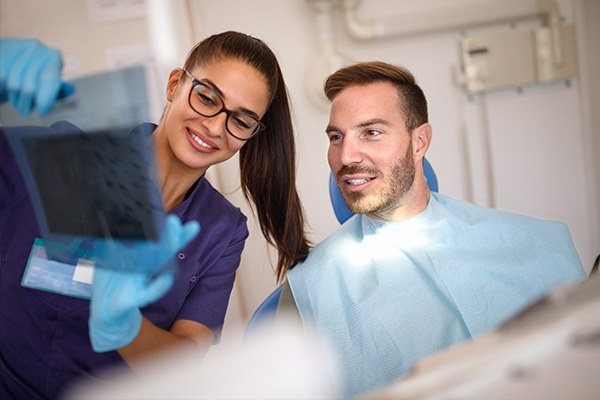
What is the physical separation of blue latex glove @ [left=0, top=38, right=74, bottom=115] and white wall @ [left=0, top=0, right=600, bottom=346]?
1250mm

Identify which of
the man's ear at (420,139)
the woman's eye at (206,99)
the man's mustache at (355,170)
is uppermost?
the woman's eye at (206,99)

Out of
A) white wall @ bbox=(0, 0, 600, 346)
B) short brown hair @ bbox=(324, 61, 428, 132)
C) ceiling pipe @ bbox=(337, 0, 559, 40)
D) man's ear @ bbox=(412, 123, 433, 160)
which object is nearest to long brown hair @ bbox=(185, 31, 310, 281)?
short brown hair @ bbox=(324, 61, 428, 132)

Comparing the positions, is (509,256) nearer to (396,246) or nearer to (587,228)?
(396,246)

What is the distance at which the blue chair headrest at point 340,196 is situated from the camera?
5.40 feet

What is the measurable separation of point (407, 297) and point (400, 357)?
15cm

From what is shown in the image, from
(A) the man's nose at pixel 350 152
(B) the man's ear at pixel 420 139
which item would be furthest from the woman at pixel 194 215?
(B) the man's ear at pixel 420 139

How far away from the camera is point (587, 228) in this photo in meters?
2.39

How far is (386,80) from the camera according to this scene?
1.59 metres

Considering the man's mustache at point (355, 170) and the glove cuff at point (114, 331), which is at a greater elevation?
the man's mustache at point (355, 170)

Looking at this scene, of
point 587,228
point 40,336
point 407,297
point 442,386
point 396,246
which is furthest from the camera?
point 587,228

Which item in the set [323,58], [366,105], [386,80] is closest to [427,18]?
[323,58]

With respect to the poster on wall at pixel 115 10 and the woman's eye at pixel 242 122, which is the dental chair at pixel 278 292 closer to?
the woman's eye at pixel 242 122

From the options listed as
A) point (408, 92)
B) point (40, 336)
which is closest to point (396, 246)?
point (408, 92)

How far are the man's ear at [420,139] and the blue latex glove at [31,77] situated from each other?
3.08 ft
